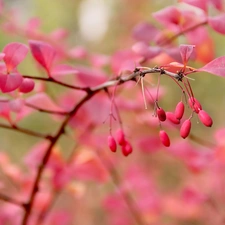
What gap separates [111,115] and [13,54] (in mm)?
157

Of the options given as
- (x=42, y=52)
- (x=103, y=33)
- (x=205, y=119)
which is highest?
(x=103, y=33)

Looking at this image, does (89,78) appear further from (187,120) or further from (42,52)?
(187,120)

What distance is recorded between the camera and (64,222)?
4.47 ft

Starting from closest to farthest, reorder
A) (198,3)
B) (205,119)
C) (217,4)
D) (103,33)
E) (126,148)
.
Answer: (205,119) → (126,148) → (198,3) → (217,4) → (103,33)

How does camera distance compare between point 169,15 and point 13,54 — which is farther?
point 169,15

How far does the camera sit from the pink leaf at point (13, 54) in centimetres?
59

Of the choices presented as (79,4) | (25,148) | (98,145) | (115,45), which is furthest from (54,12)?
(98,145)

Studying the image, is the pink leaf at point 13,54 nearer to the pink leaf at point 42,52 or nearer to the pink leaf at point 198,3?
the pink leaf at point 42,52

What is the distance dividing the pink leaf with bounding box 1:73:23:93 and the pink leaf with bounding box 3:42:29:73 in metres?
0.02

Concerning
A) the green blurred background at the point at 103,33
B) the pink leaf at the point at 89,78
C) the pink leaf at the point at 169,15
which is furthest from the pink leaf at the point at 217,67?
the green blurred background at the point at 103,33

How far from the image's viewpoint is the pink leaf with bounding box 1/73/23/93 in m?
0.57

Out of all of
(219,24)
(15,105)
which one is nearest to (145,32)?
(219,24)

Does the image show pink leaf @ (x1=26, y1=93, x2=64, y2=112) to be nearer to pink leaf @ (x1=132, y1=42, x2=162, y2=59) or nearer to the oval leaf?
pink leaf @ (x1=132, y1=42, x2=162, y2=59)

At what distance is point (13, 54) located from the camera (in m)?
0.59
